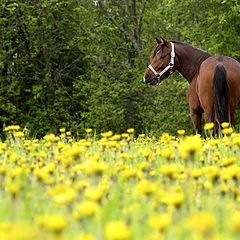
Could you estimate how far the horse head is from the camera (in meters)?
9.84

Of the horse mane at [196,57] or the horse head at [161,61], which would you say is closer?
the horse mane at [196,57]

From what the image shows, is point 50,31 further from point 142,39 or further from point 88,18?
point 142,39

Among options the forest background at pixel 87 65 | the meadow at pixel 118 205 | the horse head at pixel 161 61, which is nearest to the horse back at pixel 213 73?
the horse head at pixel 161 61

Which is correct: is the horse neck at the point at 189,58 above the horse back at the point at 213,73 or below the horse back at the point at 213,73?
above

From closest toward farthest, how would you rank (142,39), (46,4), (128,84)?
1. (46,4)
2. (128,84)
3. (142,39)

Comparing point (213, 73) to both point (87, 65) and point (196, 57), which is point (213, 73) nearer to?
point (196, 57)

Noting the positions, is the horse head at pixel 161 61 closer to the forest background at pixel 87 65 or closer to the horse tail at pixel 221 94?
the horse tail at pixel 221 94

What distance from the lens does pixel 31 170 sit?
3158 millimetres

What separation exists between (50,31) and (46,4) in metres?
1.36

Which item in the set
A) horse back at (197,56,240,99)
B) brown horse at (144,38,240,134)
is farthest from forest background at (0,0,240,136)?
horse back at (197,56,240,99)

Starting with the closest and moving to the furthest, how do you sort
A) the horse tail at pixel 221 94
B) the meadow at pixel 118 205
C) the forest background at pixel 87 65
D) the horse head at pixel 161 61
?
the meadow at pixel 118 205
the horse tail at pixel 221 94
the horse head at pixel 161 61
the forest background at pixel 87 65

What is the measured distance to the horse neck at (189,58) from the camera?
9.69m

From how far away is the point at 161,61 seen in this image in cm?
1002

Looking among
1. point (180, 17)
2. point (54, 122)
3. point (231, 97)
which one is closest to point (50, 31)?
point (54, 122)
